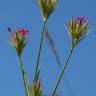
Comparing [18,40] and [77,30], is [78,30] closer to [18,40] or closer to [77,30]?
[77,30]

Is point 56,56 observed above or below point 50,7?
below

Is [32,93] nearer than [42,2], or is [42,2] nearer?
[32,93]

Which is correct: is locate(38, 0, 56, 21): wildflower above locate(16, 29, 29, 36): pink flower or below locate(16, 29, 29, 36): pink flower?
above

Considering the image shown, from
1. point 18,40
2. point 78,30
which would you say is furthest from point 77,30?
point 18,40

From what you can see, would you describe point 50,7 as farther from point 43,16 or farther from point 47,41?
point 47,41

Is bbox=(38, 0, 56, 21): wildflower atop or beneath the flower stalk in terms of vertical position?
atop

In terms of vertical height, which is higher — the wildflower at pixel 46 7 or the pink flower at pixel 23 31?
the wildflower at pixel 46 7

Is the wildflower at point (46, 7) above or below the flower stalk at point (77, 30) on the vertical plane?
above

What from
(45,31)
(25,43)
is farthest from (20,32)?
(45,31)

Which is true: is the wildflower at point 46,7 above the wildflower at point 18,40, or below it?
above
